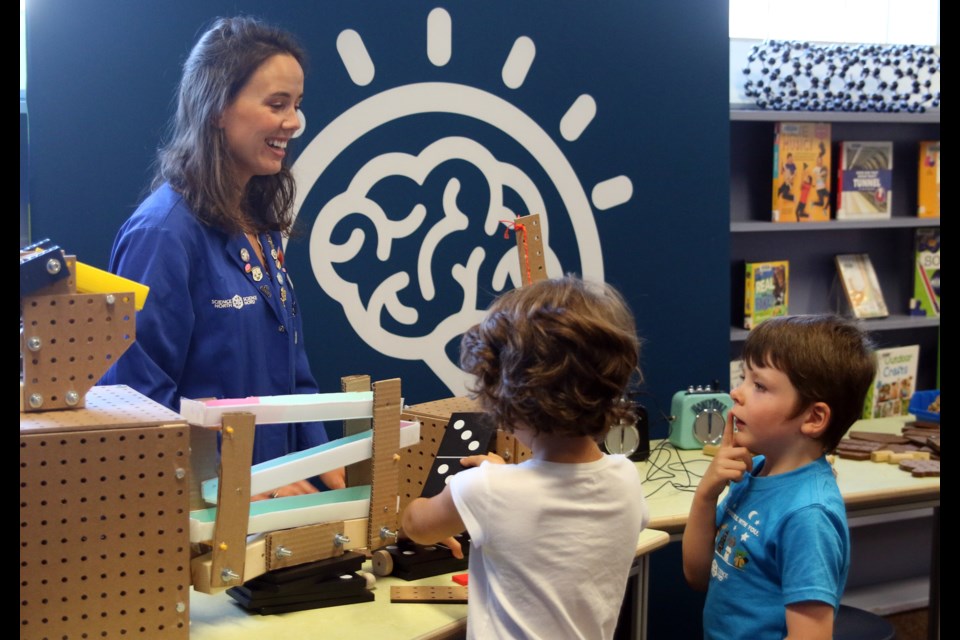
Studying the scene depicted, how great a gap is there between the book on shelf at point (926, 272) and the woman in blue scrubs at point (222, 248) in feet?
9.47

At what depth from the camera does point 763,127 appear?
163 inches

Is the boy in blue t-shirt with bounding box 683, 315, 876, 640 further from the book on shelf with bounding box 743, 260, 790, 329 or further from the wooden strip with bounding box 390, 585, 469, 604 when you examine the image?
the book on shelf with bounding box 743, 260, 790, 329

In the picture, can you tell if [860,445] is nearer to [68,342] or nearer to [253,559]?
[253,559]

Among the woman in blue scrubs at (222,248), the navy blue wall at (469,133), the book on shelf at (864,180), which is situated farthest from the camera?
the book on shelf at (864,180)

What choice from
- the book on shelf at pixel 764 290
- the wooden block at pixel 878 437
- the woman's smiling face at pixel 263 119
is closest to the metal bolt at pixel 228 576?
the woman's smiling face at pixel 263 119

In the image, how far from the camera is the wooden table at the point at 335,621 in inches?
70.1

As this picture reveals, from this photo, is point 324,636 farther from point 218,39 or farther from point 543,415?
point 218,39

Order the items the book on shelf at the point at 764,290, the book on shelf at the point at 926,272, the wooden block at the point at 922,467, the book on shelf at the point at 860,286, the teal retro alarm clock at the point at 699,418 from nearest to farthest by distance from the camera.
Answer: the wooden block at the point at 922,467 → the teal retro alarm clock at the point at 699,418 → the book on shelf at the point at 764,290 → the book on shelf at the point at 860,286 → the book on shelf at the point at 926,272

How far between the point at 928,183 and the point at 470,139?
2.18 metres

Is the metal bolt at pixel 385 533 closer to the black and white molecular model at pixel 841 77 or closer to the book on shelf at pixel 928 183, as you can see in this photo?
the black and white molecular model at pixel 841 77

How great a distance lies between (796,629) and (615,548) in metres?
0.36

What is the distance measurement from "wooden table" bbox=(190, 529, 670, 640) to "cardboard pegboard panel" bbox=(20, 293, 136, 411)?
0.43m
